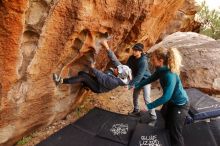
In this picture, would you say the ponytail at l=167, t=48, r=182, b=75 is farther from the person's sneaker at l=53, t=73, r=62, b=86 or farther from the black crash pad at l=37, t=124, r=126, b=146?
the person's sneaker at l=53, t=73, r=62, b=86

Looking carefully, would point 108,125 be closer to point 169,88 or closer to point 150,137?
point 150,137

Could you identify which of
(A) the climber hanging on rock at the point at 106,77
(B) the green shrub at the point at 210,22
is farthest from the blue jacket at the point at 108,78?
(B) the green shrub at the point at 210,22

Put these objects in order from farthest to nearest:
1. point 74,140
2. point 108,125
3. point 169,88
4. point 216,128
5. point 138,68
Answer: point 108,125, point 138,68, point 216,128, point 74,140, point 169,88

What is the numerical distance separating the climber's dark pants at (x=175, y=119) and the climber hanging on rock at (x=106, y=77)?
1023 millimetres

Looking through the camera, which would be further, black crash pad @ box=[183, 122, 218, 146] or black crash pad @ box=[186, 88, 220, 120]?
black crash pad @ box=[183, 122, 218, 146]

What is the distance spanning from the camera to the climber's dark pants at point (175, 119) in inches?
238

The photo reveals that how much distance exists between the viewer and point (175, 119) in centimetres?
610

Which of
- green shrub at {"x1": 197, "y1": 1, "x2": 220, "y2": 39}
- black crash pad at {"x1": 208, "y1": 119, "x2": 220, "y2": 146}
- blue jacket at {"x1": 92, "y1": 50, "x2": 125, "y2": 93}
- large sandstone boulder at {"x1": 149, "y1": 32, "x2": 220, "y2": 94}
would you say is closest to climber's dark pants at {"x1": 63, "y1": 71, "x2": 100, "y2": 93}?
blue jacket at {"x1": 92, "y1": 50, "x2": 125, "y2": 93}


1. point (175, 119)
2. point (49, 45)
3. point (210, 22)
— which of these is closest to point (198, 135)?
point (175, 119)

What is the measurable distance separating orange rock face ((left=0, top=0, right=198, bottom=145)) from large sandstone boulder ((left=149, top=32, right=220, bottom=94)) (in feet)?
8.45

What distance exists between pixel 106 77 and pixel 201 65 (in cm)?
405

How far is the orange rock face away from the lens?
16.7 feet

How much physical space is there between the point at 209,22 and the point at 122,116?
1580cm

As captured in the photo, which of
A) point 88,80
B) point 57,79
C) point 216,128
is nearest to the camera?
point 57,79
